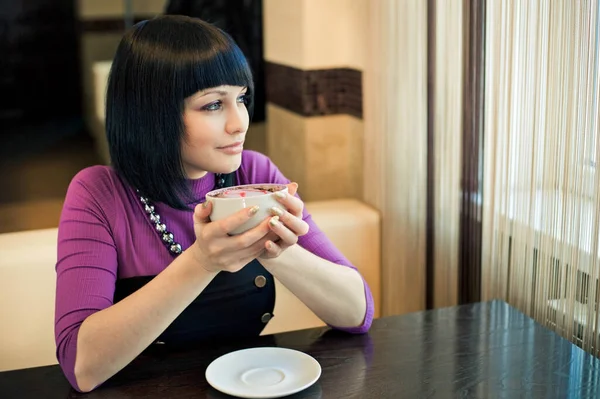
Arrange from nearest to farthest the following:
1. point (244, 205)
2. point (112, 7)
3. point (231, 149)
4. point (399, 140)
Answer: point (244, 205), point (231, 149), point (399, 140), point (112, 7)

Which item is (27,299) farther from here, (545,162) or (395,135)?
(545,162)

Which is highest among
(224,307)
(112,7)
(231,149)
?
(112,7)

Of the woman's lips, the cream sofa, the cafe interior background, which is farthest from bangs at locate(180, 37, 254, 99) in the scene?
the cream sofa

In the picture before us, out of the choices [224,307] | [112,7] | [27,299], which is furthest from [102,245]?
[112,7]

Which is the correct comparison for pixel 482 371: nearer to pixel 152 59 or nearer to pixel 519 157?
pixel 519 157

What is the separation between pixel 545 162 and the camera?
1667mm

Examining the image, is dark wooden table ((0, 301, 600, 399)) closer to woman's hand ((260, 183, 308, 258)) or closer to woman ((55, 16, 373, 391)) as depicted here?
woman ((55, 16, 373, 391))

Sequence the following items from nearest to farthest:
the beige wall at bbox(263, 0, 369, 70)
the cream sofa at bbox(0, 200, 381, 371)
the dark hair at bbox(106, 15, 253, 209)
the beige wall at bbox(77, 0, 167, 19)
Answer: the dark hair at bbox(106, 15, 253, 209) < the cream sofa at bbox(0, 200, 381, 371) < the beige wall at bbox(263, 0, 369, 70) < the beige wall at bbox(77, 0, 167, 19)

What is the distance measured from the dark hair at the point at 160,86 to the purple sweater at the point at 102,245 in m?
0.05

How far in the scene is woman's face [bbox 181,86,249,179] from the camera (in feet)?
5.00

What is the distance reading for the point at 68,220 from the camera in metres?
1.58

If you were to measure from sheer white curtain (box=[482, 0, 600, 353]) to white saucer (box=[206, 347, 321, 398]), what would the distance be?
0.56 metres

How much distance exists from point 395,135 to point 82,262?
3.23 ft

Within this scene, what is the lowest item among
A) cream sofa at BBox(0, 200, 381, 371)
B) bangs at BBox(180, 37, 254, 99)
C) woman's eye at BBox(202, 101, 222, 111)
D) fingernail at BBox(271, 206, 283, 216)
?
cream sofa at BBox(0, 200, 381, 371)
